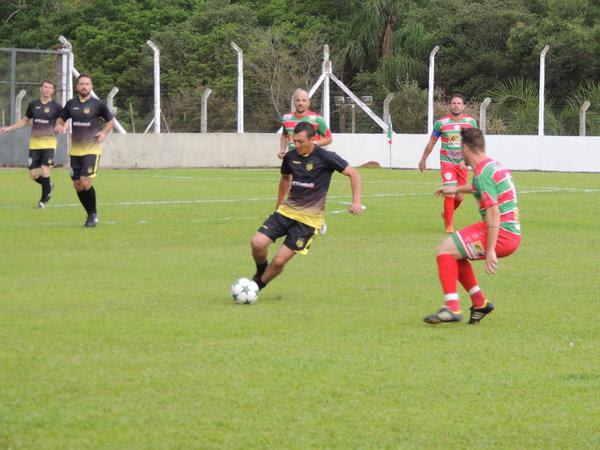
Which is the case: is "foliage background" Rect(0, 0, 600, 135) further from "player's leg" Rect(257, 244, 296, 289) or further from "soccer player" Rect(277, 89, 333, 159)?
"player's leg" Rect(257, 244, 296, 289)

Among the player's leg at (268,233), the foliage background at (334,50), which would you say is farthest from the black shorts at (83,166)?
the foliage background at (334,50)

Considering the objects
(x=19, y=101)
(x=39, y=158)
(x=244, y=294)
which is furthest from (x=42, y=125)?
(x=19, y=101)

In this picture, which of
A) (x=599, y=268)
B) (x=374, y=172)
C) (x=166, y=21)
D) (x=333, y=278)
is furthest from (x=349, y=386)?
(x=166, y=21)

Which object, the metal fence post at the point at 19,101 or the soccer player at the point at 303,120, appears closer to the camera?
the soccer player at the point at 303,120

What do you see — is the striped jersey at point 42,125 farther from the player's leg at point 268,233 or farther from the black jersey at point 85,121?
the player's leg at point 268,233

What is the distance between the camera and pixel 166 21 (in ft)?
216

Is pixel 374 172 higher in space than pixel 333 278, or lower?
lower

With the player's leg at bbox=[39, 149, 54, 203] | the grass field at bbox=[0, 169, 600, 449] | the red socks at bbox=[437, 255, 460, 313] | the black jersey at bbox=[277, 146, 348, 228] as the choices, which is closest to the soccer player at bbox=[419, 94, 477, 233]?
the grass field at bbox=[0, 169, 600, 449]

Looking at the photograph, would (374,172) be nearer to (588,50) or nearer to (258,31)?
(588,50)

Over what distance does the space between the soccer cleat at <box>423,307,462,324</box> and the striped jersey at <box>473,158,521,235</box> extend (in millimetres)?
731

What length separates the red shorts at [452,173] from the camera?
1753 centimetres

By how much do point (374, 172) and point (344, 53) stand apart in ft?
84.0

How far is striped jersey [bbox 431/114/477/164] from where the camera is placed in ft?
57.5

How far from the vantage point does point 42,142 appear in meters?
20.9
